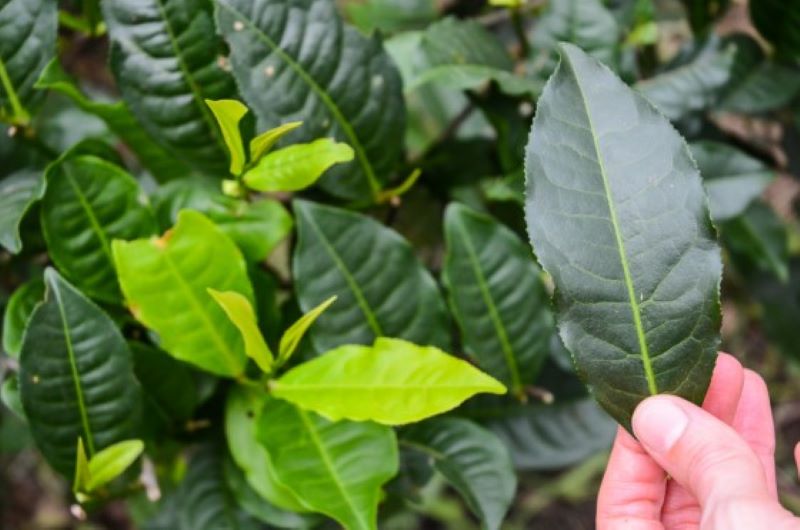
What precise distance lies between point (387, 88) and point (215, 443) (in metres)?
0.42

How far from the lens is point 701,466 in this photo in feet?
2.33

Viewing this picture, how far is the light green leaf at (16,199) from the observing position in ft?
2.55

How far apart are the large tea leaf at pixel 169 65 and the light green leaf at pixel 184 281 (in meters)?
0.11

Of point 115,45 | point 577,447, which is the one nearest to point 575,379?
point 577,447

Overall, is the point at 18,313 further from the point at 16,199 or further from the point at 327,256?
the point at 327,256

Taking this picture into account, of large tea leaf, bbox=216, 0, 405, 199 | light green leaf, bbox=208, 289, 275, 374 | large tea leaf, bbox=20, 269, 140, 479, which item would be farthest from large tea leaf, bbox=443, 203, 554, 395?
large tea leaf, bbox=20, 269, 140, 479

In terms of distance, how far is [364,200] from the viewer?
95 centimetres

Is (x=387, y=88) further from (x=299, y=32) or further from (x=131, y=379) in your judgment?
(x=131, y=379)

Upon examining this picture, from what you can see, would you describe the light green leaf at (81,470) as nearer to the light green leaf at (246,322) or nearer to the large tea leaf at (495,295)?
the light green leaf at (246,322)

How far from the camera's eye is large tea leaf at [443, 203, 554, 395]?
3.01 feet

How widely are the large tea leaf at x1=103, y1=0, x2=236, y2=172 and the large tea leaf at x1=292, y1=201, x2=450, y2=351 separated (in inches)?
5.2

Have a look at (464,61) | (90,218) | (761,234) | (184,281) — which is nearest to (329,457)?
(184,281)

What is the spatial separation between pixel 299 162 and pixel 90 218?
21cm

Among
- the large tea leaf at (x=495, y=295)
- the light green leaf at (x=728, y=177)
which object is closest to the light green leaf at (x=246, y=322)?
the large tea leaf at (x=495, y=295)
